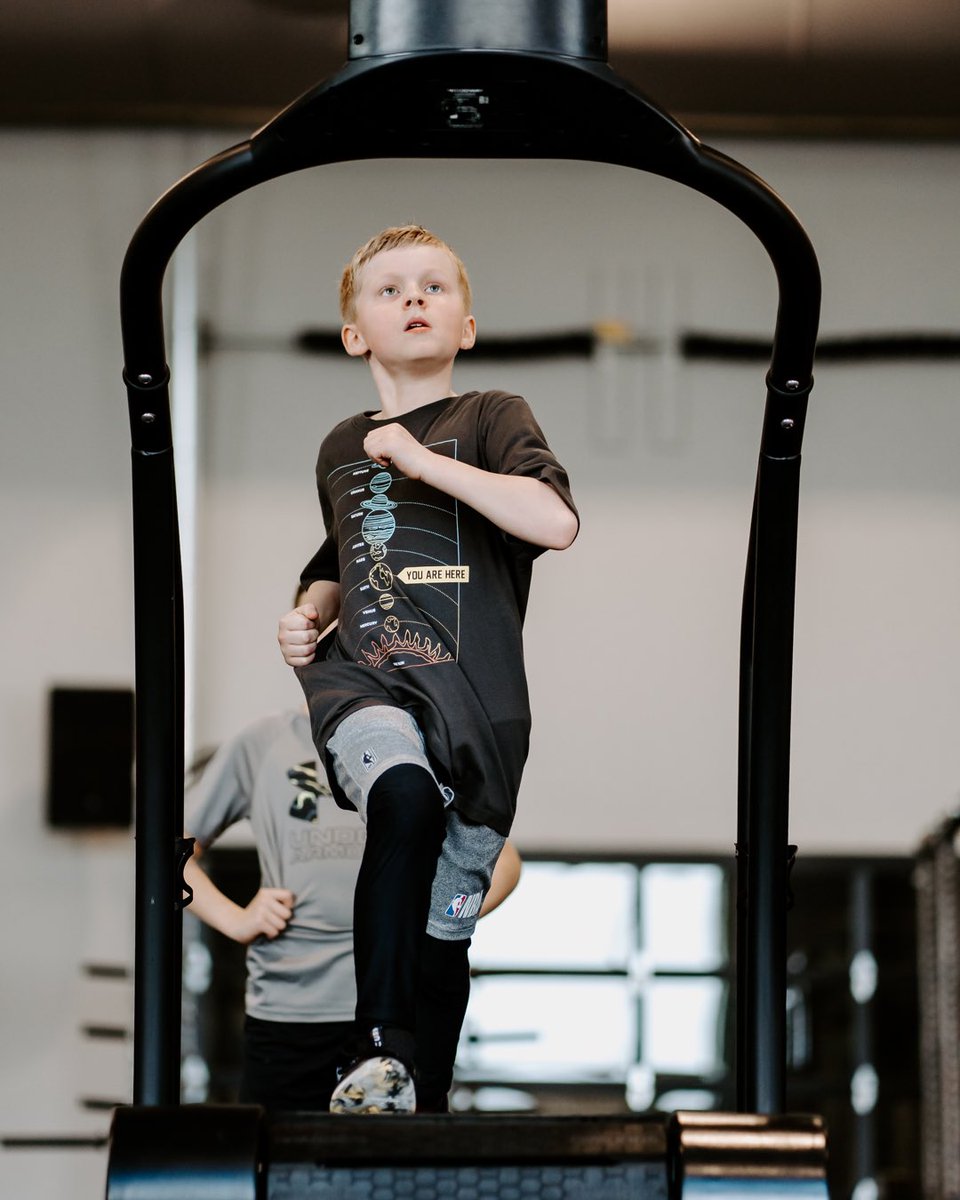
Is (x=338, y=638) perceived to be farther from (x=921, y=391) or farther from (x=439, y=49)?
A: (x=921, y=391)

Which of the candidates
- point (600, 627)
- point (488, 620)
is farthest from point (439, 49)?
point (600, 627)

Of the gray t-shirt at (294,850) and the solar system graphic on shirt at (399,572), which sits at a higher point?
the solar system graphic on shirt at (399,572)

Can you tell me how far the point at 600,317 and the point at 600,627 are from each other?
0.99m

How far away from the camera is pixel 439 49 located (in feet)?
4.72

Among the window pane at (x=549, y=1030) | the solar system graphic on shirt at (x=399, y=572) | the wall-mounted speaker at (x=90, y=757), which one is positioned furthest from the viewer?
the wall-mounted speaker at (x=90, y=757)

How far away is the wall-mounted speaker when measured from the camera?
480cm

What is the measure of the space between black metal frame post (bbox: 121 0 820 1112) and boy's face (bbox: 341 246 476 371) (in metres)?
0.23

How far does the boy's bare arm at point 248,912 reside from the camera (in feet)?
8.18

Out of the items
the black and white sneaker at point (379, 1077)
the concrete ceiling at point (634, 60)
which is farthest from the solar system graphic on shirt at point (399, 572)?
the concrete ceiling at point (634, 60)

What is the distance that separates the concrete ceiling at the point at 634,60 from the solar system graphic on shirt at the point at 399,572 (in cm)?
299

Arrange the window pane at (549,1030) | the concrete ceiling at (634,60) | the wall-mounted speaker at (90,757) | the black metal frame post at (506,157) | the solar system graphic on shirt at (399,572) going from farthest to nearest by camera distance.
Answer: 1. the wall-mounted speaker at (90,757)
2. the window pane at (549,1030)
3. the concrete ceiling at (634,60)
4. the solar system graphic on shirt at (399,572)
5. the black metal frame post at (506,157)

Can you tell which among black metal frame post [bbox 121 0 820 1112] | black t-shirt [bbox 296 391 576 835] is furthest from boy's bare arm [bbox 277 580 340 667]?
black metal frame post [bbox 121 0 820 1112]

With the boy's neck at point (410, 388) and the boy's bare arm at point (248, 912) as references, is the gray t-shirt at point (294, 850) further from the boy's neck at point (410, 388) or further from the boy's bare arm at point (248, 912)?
the boy's neck at point (410, 388)

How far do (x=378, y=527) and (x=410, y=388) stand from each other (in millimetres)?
194
